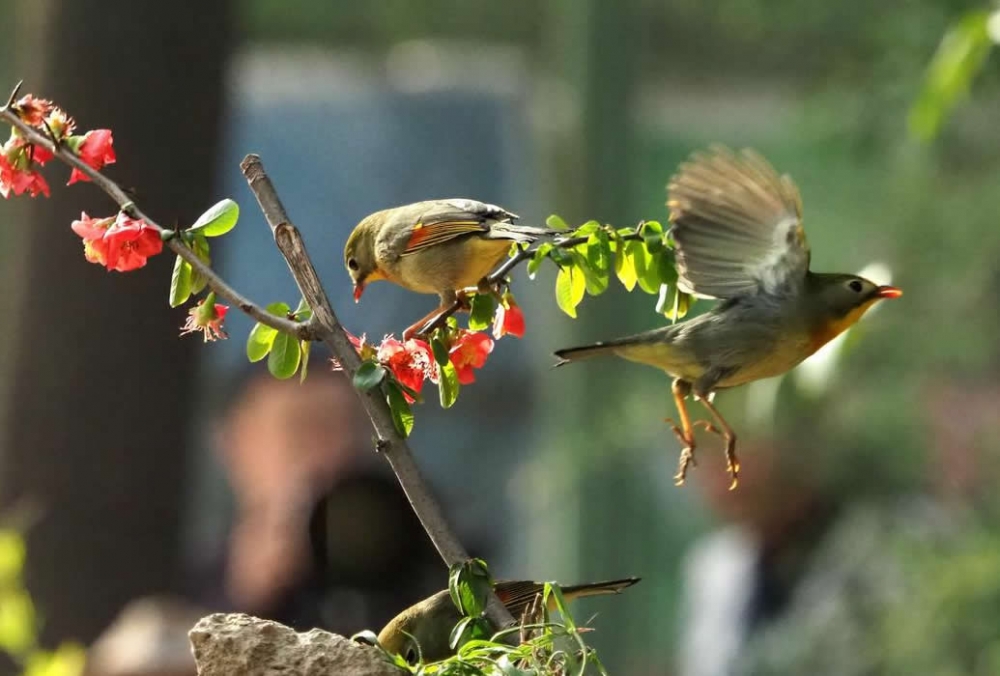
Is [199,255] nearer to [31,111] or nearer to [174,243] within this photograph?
[174,243]

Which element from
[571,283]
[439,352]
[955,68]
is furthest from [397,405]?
[955,68]

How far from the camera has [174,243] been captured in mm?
1879

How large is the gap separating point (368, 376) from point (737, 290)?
0.68 metres

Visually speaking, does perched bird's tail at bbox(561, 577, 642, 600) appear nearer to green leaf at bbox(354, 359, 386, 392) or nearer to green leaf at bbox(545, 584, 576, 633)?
green leaf at bbox(545, 584, 576, 633)

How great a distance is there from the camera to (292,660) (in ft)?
5.96

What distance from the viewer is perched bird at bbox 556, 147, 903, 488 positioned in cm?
219

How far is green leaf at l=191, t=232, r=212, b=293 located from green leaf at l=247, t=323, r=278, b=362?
11 cm

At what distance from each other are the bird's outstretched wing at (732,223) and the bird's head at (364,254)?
0.64 m

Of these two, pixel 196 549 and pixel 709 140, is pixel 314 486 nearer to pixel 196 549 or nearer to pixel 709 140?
pixel 196 549

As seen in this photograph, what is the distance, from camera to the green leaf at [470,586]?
1805mm

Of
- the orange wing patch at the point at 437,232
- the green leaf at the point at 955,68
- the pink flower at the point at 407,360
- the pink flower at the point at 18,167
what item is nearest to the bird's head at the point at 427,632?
the pink flower at the point at 407,360

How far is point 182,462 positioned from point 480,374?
1.81 m

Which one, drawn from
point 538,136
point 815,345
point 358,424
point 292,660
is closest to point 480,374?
point 538,136

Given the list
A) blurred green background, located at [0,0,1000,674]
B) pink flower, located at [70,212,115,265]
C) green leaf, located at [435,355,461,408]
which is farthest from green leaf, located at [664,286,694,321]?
blurred green background, located at [0,0,1000,674]
